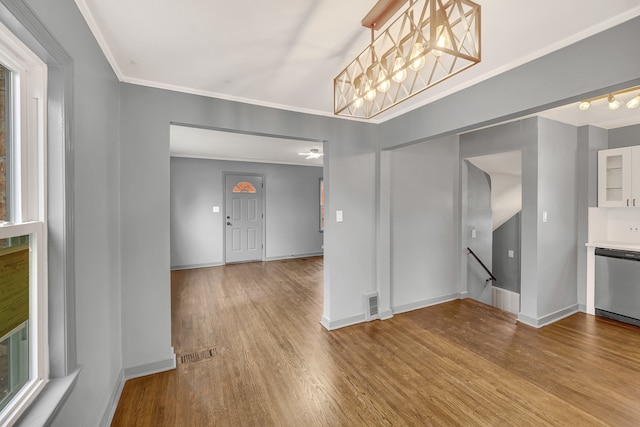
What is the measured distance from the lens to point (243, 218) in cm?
644

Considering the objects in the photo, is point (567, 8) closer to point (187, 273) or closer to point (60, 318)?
point (60, 318)

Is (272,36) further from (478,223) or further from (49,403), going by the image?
(478,223)

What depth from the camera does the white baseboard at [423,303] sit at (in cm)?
352

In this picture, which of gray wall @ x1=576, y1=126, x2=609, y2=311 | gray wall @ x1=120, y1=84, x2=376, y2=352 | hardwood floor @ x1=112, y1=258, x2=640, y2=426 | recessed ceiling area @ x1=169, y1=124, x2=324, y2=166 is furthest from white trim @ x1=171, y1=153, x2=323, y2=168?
gray wall @ x1=576, y1=126, x2=609, y2=311

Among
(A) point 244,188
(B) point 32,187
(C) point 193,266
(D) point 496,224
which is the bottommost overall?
(C) point 193,266

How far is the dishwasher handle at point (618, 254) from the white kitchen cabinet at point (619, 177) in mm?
569

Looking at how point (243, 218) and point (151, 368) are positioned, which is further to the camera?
point (243, 218)

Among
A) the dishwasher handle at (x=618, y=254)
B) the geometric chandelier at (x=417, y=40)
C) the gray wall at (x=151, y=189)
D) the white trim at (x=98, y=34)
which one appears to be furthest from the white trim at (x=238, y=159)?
the dishwasher handle at (x=618, y=254)

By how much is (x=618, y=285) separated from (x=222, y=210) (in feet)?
21.7

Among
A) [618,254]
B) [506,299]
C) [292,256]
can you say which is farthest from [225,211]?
[618,254]

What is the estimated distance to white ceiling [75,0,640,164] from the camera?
1.40 meters

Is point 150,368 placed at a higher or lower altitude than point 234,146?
lower

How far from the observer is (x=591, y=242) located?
352 cm

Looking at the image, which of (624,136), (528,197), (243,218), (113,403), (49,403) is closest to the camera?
(49,403)
